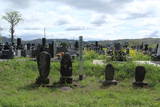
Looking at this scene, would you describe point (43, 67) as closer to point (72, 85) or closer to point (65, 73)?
point (65, 73)

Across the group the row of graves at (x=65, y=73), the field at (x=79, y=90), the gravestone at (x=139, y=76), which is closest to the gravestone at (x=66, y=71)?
the row of graves at (x=65, y=73)

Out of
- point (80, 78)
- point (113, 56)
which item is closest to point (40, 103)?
point (80, 78)

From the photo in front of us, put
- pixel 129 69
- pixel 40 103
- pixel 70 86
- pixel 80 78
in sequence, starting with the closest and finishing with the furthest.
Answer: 1. pixel 40 103
2. pixel 70 86
3. pixel 80 78
4. pixel 129 69

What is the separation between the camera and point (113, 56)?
22.1 metres

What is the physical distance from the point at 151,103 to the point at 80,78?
6.27 metres

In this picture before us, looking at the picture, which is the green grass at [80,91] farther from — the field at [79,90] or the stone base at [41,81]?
the stone base at [41,81]

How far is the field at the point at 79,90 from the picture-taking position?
8594 millimetres

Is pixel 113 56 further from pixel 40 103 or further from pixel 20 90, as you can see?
pixel 40 103

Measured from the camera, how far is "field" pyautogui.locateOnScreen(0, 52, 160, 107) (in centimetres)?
859

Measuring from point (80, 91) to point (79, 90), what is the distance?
0.22 metres

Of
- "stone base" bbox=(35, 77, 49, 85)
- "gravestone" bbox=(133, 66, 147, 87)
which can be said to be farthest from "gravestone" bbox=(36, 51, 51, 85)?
"gravestone" bbox=(133, 66, 147, 87)

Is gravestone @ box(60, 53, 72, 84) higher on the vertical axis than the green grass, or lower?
higher

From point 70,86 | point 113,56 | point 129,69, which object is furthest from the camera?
point 113,56

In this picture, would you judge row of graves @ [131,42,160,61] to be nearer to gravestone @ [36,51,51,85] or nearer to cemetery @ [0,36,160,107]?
cemetery @ [0,36,160,107]
